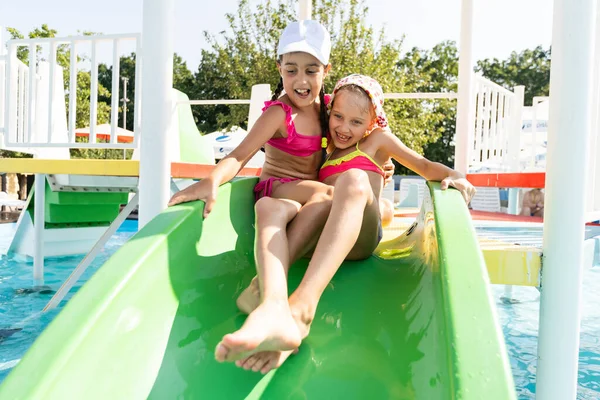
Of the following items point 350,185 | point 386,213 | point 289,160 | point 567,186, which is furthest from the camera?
point 386,213

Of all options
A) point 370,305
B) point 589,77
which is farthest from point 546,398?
point 589,77

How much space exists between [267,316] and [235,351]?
0.51 ft

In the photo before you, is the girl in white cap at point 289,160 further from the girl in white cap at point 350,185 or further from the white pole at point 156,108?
the white pole at point 156,108

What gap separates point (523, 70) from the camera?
118ft

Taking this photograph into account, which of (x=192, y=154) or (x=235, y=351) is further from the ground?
(x=192, y=154)

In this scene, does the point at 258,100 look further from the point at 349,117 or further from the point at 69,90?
the point at 349,117

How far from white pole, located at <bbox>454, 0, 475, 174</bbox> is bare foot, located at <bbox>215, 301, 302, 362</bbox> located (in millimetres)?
2010

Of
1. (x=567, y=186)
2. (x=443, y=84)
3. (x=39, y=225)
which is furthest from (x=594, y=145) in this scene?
(x=443, y=84)

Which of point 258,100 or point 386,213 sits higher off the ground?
point 258,100

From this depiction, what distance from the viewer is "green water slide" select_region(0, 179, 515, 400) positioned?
1116 mm

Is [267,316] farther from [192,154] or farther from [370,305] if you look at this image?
[192,154]

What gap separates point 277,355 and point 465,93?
7.54ft

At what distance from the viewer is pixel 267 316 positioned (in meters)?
1.25

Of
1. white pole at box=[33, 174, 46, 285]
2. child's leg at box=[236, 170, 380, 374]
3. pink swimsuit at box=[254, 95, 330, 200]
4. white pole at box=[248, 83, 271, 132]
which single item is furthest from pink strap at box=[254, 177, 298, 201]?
white pole at box=[33, 174, 46, 285]
